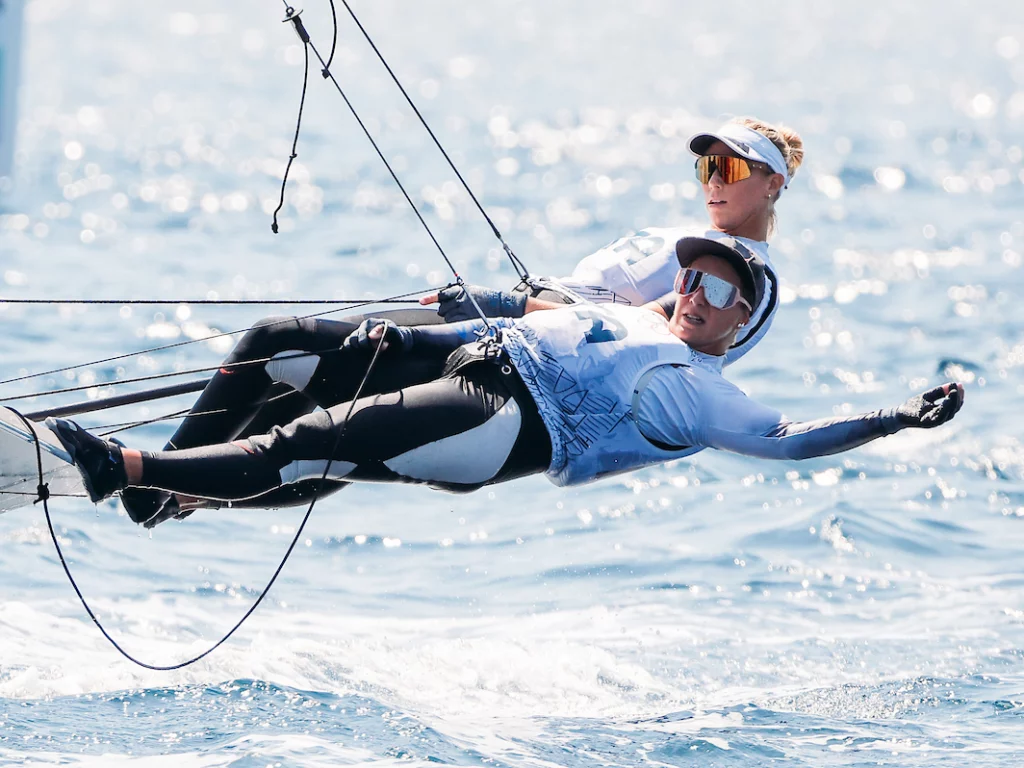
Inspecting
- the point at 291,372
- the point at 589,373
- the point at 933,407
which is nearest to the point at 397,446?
the point at 291,372

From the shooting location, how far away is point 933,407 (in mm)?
3877

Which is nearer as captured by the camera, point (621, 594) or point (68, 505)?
point (621, 594)

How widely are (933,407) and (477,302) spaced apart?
137cm

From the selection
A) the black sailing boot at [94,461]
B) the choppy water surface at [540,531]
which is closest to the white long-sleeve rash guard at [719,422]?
the choppy water surface at [540,531]

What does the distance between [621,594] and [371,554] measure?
1194 millimetres

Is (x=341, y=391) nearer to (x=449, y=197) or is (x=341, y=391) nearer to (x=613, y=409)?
(x=613, y=409)

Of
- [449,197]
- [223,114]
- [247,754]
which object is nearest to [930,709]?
[247,754]

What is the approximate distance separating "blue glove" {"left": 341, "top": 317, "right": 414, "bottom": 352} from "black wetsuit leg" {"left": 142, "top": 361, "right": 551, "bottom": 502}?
148 mm

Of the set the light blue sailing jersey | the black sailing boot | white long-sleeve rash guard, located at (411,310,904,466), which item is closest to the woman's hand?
white long-sleeve rash guard, located at (411,310,904,466)

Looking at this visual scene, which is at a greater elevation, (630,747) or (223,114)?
(223,114)

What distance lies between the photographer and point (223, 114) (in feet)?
93.4

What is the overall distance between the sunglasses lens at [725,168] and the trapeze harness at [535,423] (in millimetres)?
506

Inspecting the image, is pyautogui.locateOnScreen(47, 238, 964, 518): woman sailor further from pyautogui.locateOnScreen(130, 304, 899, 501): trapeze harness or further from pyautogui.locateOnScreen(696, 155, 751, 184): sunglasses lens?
pyautogui.locateOnScreen(696, 155, 751, 184): sunglasses lens

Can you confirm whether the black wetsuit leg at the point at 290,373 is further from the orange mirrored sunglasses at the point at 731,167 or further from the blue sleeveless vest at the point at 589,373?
the orange mirrored sunglasses at the point at 731,167
